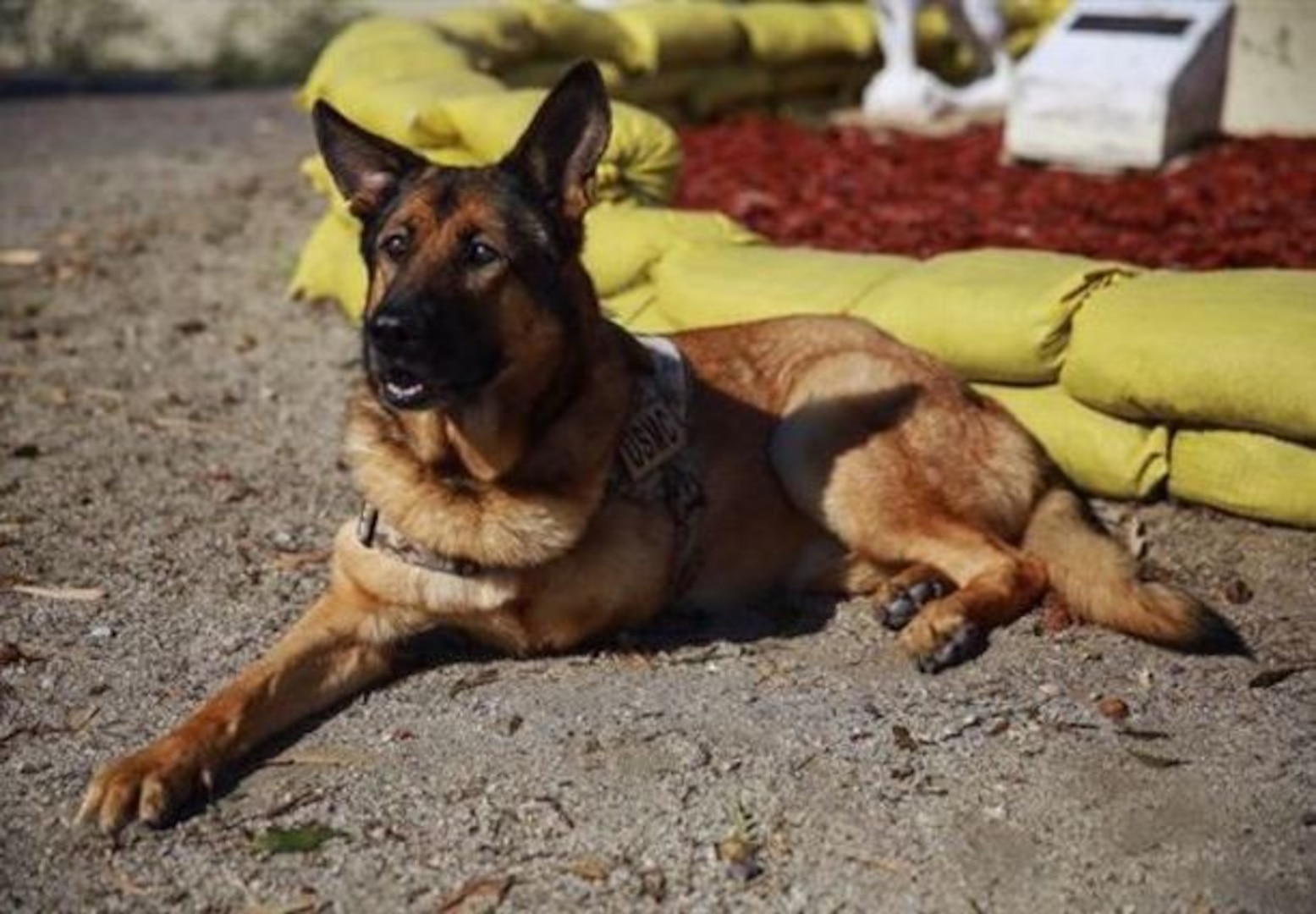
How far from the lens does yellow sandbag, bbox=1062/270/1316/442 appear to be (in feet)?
14.0

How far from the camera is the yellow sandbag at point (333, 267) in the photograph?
7027 mm

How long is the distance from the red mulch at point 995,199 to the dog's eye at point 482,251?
3335 mm

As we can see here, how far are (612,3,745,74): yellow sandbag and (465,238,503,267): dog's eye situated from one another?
256 inches

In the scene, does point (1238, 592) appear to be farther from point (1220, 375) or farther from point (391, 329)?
point (391, 329)

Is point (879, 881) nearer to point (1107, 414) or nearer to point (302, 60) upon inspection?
point (1107, 414)

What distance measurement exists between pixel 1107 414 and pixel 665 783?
7.06 ft

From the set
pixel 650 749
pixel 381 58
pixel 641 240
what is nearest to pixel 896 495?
pixel 650 749

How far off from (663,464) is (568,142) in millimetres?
864

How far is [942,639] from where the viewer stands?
12.7ft

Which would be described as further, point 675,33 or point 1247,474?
point 675,33

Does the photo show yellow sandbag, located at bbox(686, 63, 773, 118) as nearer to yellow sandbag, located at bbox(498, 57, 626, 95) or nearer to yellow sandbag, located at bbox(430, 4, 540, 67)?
yellow sandbag, located at bbox(498, 57, 626, 95)

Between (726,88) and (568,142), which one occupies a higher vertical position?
(568,142)

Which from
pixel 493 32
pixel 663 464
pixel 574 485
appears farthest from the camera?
pixel 493 32

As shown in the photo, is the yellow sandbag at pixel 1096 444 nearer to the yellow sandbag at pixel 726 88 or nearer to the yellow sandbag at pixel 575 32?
the yellow sandbag at pixel 575 32
